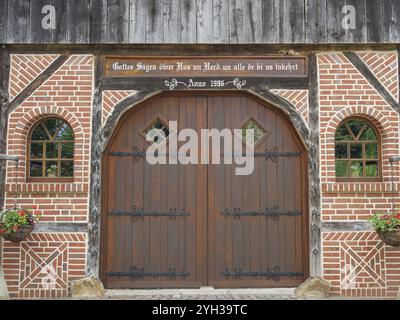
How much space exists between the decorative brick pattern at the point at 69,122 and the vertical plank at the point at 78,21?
0.78 feet

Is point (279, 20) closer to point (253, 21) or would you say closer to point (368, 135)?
point (253, 21)

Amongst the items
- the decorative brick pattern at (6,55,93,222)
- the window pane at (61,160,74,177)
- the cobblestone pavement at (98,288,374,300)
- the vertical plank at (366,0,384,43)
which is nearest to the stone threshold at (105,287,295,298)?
the cobblestone pavement at (98,288,374,300)

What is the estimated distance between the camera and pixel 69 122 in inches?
263

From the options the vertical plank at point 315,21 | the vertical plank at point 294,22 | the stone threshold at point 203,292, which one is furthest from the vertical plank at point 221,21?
the stone threshold at point 203,292

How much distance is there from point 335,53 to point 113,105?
294cm

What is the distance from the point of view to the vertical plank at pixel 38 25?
22.1 feet

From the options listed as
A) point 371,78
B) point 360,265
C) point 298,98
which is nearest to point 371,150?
point 371,78

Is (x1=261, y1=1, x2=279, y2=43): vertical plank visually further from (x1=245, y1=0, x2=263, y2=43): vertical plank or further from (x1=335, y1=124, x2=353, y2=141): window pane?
(x1=335, y1=124, x2=353, y2=141): window pane

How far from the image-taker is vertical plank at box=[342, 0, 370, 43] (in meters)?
6.76

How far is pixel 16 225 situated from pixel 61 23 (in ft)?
8.58

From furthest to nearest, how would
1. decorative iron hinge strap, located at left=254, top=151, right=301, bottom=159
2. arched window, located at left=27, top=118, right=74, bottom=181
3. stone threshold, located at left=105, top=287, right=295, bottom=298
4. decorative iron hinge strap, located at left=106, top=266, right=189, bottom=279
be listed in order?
decorative iron hinge strap, located at left=254, top=151, right=301, bottom=159
arched window, located at left=27, top=118, right=74, bottom=181
decorative iron hinge strap, located at left=106, top=266, right=189, bottom=279
stone threshold, located at left=105, top=287, right=295, bottom=298

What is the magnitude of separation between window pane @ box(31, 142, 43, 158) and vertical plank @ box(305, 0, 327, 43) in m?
3.69

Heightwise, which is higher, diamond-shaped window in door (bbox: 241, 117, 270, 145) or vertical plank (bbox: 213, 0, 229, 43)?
vertical plank (bbox: 213, 0, 229, 43)

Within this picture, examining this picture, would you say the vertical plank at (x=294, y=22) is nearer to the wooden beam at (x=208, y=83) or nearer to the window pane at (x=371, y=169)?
the wooden beam at (x=208, y=83)
